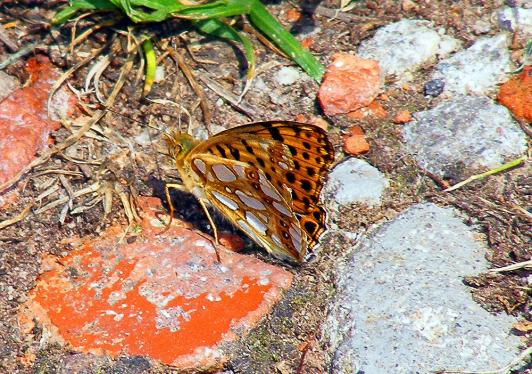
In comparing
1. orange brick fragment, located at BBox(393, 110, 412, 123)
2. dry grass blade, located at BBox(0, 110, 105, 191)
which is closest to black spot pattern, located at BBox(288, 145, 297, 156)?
orange brick fragment, located at BBox(393, 110, 412, 123)

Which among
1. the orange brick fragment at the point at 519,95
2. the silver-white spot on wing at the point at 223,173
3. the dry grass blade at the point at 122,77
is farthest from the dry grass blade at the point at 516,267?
the dry grass blade at the point at 122,77

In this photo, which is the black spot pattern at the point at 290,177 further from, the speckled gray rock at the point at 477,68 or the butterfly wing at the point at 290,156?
the speckled gray rock at the point at 477,68

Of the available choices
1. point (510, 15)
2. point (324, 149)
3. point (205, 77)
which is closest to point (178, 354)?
point (324, 149)

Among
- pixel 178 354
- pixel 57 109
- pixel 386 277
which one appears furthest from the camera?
pixel 57 109

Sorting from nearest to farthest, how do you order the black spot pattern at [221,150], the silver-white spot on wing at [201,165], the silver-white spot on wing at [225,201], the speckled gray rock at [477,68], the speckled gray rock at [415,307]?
1. the speckled gray rock at [415,307]
2. the black spot pattern at [221,150]
3. the silver-white spot on wing at [201,165]
4. the silver-white spot on wing at [225,201]
5. the speckled gray rock at [477,68]

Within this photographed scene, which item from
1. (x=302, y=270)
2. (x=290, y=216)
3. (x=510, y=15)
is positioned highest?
(x=510, y=15)

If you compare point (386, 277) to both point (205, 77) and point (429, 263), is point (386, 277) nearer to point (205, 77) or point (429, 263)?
point (429, 263)
